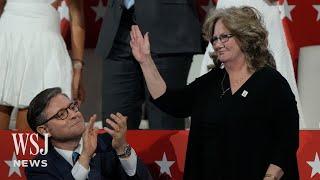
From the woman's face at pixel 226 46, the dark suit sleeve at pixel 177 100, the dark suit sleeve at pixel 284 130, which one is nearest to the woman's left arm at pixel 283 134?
the dark suit sleeve at pixel 284 130

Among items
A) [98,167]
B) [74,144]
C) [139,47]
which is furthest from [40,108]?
[139,47]

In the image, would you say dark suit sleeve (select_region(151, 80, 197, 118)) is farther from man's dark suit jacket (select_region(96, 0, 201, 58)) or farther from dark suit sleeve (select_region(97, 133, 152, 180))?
man's dark suit jacket (select_region(96, 0, 201, 58))

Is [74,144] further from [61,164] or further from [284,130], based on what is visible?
[284,130]

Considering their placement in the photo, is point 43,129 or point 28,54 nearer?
point 43,129

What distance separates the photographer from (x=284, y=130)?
10.5 ft

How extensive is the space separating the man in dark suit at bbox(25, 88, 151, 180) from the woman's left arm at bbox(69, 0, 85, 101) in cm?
93

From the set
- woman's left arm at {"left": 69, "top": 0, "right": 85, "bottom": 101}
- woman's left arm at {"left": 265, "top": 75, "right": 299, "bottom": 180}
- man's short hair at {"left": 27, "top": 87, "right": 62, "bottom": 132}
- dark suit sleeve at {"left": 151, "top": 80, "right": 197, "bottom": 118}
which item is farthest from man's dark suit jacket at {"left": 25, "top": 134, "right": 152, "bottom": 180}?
woman's left arm at {"left": 69, "top": 0, "right": 85, "bottom": 101}

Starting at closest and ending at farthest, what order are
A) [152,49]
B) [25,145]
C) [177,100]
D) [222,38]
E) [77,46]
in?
[222,38] → [177,100] → [25,145] → [152,49] → [77,46]

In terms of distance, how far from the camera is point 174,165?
372 cm

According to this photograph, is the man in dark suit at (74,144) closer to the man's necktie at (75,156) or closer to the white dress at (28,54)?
the man's necktie at (75,156)

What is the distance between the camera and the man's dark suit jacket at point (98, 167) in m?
3.28

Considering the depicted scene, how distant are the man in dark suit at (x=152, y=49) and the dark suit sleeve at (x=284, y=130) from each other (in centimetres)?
90

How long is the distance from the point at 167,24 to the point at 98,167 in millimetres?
983

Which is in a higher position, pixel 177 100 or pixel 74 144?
pixel 177 100
